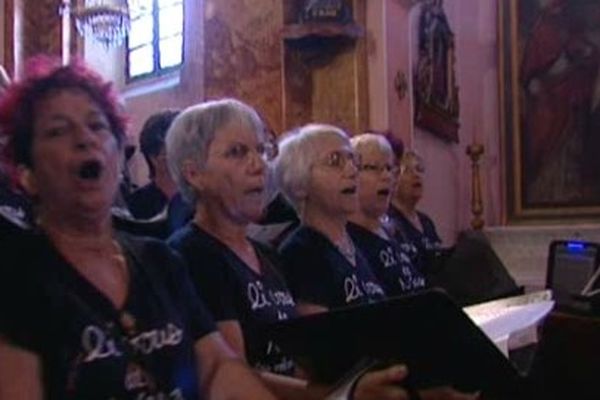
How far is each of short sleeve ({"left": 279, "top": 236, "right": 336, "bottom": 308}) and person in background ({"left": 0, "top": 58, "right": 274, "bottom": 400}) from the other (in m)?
0.63

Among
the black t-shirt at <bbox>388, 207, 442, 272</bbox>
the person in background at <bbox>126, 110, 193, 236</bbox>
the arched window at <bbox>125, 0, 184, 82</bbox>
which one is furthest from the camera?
the arched window at <bbox>125, 0, 184, 82</bbox>

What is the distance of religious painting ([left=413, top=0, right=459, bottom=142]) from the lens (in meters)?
6.56

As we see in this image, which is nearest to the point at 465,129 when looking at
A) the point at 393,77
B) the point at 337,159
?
the point at 393,77

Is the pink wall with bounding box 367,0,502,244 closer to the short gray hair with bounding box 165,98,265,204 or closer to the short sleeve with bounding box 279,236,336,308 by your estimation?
the short sleeve with bounding box 279,236,336,308

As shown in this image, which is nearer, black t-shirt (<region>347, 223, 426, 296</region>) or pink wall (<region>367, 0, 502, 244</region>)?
black t-shirt (<region>347, 223, 426, 296</region>)

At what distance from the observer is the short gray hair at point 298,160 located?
279 cm

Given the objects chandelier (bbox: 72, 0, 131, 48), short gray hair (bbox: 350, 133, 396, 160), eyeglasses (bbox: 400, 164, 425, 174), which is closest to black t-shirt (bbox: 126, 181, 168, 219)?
short gray hair (bbox: 350, 133, 396, 160)

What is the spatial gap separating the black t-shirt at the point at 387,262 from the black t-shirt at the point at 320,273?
45 cm

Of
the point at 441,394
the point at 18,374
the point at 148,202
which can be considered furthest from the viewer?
the point at 148,202

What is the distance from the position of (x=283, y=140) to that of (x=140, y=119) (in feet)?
22.5

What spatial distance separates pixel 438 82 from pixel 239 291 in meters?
5.13

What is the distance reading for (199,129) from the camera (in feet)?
7.64

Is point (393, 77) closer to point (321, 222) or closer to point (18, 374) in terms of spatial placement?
point (321, 222)

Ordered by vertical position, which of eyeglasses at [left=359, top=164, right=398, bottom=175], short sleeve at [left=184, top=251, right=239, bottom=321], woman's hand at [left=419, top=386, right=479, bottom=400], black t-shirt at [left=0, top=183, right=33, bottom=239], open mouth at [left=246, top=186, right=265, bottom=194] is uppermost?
eyeglasses at [left=359, top=164, right=398, bottom=175]
